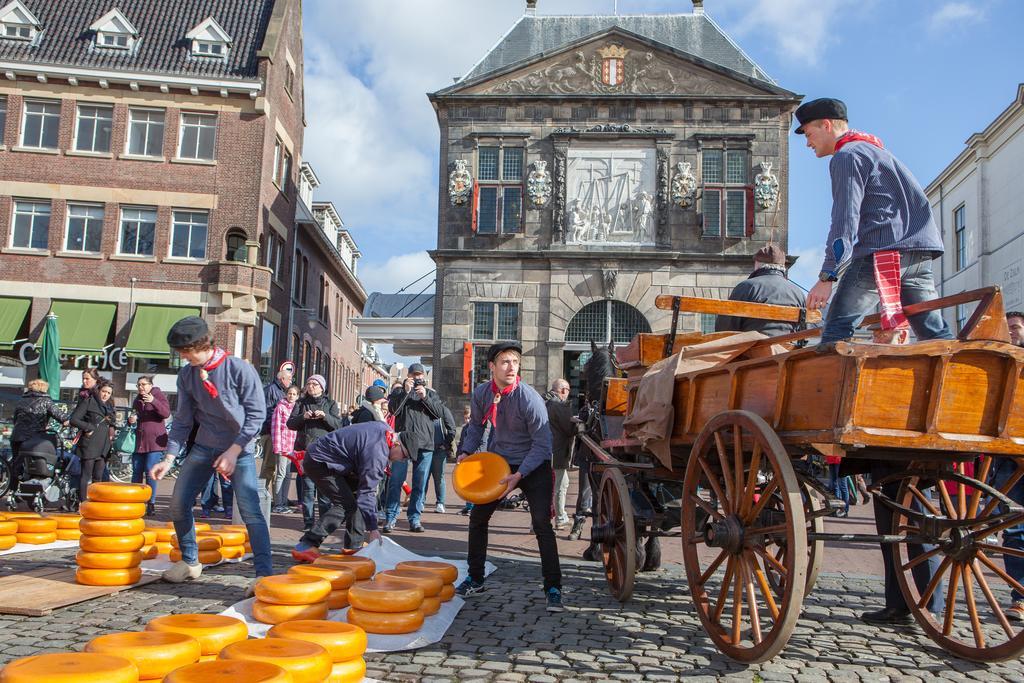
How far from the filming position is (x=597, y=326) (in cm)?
2333

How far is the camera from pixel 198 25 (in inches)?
1053

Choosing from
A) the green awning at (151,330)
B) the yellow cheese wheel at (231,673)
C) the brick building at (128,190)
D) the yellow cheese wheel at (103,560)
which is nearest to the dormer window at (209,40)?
the brick building at (128,190)

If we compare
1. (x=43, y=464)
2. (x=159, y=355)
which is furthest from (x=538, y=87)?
(x=43, y=464)

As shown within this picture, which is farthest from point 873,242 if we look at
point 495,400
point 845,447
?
point 495,400

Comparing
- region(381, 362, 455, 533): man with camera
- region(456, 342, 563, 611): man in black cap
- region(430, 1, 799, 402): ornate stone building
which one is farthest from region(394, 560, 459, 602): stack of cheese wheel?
region(430, 1, 799, 402): ornate stone building

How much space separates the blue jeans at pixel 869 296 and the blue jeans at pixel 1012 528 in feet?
4.07

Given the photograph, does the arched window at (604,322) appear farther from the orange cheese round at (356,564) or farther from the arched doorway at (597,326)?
the orange cheese round at (356,564)

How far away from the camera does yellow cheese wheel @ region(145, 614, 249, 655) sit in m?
3.84

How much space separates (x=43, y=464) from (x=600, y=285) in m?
15.3

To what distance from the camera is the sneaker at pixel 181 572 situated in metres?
6.07

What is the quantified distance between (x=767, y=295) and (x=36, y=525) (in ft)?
20.9

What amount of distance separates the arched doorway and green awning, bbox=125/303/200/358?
10889 mm

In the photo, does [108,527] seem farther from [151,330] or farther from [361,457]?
[151,330]

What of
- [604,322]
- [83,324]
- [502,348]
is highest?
[604,322]
